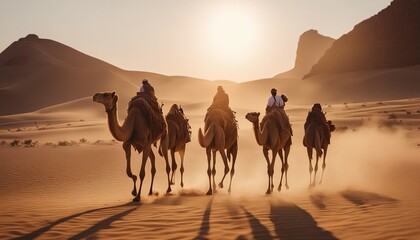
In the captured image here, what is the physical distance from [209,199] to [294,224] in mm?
3094

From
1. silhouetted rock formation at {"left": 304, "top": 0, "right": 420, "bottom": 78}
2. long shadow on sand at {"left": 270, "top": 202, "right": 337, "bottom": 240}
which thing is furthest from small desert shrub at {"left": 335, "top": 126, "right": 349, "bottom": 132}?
silhouetted rock formation at {"left": 304, "top": 0, "right": 420, "bottom": 78}

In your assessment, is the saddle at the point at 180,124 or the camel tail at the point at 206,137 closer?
the camel tail at the point at 206,137

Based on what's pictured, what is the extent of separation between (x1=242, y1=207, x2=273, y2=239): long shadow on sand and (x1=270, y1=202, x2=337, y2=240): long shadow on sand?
7.3 inches

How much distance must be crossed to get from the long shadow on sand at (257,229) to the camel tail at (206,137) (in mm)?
2939

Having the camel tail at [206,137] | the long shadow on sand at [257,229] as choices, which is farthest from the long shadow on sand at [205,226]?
the camel tail at [206,137]

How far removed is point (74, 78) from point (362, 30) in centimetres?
7468

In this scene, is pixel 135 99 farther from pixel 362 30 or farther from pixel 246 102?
pixel 362 30

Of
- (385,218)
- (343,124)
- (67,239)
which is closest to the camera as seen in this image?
(67,239)

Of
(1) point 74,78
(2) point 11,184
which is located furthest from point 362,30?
(2) point 11,184

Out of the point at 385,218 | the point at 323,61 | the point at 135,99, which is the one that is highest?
the point at 323,61

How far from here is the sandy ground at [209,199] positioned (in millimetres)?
7111

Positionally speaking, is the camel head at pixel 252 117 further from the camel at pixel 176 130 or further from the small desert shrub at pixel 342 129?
the small desert shrub at pixel 342 129

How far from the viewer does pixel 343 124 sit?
33.7 metres

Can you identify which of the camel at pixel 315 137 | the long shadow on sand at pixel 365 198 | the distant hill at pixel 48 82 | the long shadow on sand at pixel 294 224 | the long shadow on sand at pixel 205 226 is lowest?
the long shadow on sand at pixel 365 198
